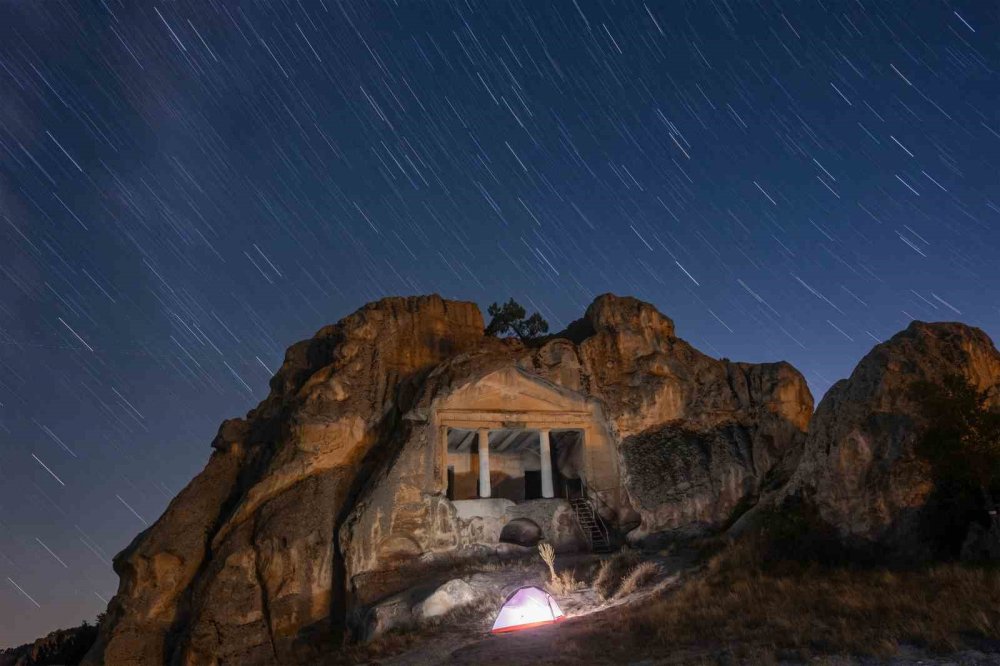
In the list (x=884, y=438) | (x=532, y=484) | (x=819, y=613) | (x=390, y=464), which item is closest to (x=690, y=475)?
(x=532, y=484)

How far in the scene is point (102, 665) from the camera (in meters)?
21.6

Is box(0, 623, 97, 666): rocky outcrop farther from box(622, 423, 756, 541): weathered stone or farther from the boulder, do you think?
box(622, 423, 756, 541): weathered stone

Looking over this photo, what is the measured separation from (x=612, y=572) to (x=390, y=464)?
28.1ft

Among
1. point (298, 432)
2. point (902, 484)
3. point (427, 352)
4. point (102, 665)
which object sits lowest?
point (102, 665)

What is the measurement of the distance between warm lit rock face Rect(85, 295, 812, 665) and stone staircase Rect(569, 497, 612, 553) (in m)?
0.62

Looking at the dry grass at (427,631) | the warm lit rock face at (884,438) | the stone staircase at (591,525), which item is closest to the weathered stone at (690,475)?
the stone staircase at (591,525)

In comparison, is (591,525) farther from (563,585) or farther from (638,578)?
(638,578)

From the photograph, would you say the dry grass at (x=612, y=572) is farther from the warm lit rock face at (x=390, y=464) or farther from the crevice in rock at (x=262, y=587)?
the crevice in rock at (x=262, y=587)

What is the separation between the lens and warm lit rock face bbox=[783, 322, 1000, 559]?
16.6 metres

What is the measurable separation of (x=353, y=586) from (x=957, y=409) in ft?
56.7

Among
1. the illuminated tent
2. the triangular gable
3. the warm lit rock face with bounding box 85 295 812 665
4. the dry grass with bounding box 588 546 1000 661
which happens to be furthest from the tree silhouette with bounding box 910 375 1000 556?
the triangular gable

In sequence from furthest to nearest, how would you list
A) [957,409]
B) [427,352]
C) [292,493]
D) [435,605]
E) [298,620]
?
[427,352] < [292,493] < [298,620] < [435,605] < [957,409]

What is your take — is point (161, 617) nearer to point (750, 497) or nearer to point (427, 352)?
point (427, 352)

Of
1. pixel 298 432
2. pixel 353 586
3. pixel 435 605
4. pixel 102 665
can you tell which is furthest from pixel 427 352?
pixel 102 665
